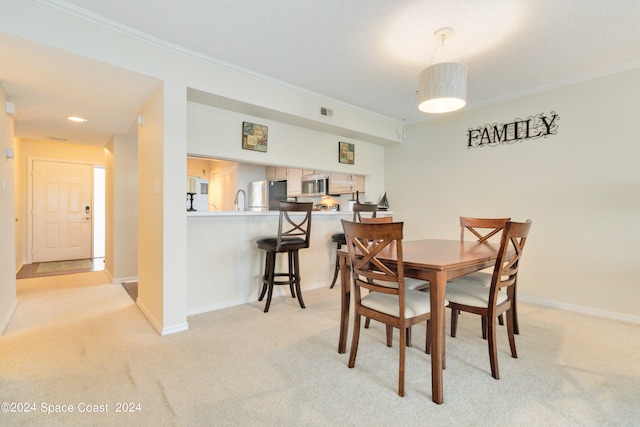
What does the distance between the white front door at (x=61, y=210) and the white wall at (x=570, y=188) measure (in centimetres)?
675

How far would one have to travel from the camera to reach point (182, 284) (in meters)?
2.54

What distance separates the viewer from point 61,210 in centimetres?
570

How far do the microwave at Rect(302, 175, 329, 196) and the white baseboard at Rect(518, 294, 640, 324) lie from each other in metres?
3.35

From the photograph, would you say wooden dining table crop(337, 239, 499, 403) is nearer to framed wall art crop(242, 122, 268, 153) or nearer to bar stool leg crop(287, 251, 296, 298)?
bar stool leg crop(287, 251, 296, 298)

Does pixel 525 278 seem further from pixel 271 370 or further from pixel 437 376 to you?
pixel 271 370

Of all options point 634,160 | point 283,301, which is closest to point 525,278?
point 634,160

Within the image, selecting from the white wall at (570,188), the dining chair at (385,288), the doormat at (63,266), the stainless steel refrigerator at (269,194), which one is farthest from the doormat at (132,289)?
the white wall at (570,188)

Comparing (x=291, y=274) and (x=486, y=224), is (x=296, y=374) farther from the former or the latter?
(x=486, y=224)

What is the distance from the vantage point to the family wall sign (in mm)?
3239

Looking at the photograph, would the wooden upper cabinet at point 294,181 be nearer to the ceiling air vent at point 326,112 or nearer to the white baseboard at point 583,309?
the ceiling air vent at point 326,112

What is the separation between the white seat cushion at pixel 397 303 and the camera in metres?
1.72

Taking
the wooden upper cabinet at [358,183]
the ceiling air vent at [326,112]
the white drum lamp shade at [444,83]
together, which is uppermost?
the ceiling air vent at [326,112]

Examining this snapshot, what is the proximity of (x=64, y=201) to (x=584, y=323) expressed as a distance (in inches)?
317

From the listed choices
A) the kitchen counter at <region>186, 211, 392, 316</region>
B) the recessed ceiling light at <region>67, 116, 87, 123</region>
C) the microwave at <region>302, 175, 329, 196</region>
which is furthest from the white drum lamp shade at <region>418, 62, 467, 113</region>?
the recessed ceiling light at <region>67, 116, 87, 123</region>
